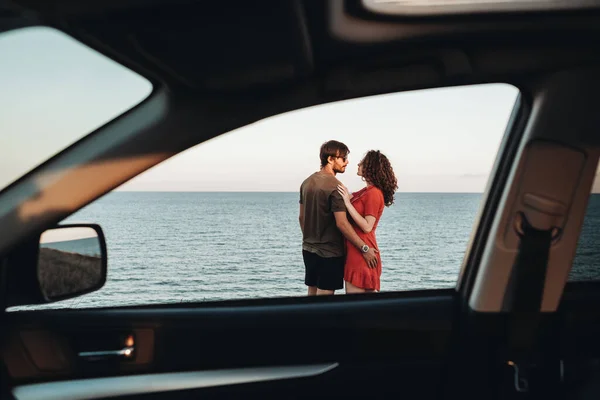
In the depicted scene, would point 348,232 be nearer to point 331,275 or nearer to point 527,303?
point 331,275

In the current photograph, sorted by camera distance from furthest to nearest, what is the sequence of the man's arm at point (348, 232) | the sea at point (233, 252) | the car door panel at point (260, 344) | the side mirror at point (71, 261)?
the sea at point (233, 252) → the man's arm at point (348, 232) → the car door panel at point (260, 344) → the side mirror at point (71, 261)

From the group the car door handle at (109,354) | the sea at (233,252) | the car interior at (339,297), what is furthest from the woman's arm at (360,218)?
the sea at (233,252)

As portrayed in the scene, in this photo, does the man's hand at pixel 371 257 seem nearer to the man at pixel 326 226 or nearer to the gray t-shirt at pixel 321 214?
the man at pixel 326 226

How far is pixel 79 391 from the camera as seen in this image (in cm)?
178

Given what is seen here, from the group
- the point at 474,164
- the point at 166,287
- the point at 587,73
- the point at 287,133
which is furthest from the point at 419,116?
the point at 587,73

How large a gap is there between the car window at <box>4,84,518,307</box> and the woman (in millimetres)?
49980

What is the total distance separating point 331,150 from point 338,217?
0.54 m

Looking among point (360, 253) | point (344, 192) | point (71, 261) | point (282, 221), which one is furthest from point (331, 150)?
point (282, 221)

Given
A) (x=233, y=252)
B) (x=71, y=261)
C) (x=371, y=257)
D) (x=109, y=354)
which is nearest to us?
(x=71, y=261)

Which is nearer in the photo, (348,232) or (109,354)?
(109,354)

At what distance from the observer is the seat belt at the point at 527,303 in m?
1.89

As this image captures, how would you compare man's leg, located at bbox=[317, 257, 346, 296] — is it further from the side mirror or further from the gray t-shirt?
the side mirror

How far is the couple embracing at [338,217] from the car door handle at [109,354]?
10.0 ft

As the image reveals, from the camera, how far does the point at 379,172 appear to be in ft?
17.0
